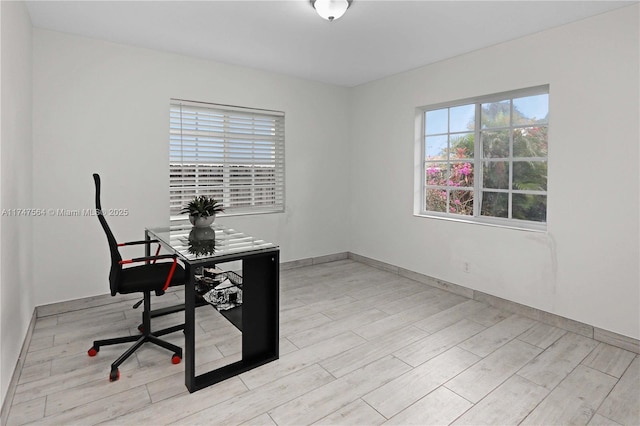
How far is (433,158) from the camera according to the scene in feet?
14.2

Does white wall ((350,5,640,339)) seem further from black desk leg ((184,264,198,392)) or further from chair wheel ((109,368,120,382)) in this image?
chair wheel ((109,368,120,382))

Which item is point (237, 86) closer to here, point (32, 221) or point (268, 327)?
point (32, 221)

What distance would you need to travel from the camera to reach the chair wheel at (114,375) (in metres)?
2.24

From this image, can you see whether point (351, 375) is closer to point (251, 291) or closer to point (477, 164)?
point (251, 291)

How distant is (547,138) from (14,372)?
4.29 metres

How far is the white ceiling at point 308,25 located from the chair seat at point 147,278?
196 centimetres

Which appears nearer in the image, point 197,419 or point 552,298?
point 197,419

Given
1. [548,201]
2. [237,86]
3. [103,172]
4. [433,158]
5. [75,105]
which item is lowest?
[548,201]

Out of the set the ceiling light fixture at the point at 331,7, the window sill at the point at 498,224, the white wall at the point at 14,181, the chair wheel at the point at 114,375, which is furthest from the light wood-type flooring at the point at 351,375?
the ceiling light fixture at the point at 331,7

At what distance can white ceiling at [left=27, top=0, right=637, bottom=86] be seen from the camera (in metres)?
2.72

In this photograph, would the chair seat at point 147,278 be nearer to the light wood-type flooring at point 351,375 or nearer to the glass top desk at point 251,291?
the glass top desk at point 251,291

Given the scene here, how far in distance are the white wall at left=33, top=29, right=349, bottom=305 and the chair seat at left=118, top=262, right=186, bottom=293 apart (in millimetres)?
1252

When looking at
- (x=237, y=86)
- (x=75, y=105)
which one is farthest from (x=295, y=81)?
(x=75, y=105)

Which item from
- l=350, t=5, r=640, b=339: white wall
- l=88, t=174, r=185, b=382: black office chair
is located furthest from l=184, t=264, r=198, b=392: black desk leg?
l=350, t=5, r=640, b=339: white wall
